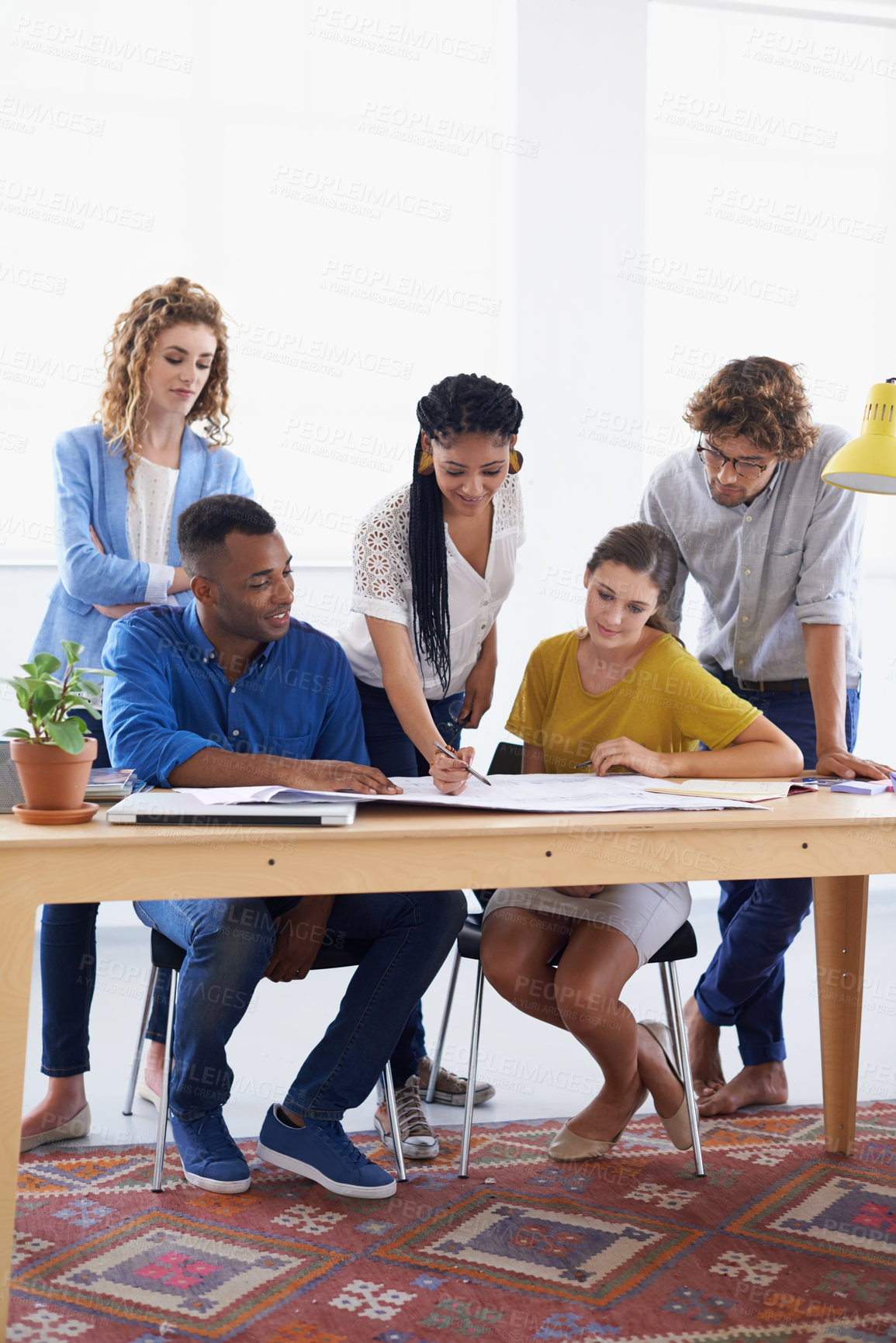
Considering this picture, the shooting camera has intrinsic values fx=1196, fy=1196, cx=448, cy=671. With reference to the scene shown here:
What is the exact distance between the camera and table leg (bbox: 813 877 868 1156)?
216 centimetres

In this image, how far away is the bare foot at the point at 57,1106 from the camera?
2.16 m

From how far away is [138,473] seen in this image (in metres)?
2.54

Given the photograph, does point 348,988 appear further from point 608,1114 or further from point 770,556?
point 770,556

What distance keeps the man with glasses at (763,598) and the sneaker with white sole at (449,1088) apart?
0.45 meters

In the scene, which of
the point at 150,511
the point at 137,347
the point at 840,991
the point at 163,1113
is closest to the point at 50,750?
the point at 163,1113

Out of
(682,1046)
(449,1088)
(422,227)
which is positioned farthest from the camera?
(422,227)

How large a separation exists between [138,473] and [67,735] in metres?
1.08

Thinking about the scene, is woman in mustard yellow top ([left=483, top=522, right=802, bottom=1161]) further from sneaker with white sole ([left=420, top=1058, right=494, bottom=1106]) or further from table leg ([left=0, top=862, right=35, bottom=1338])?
table leg ([left=0, top=862, right=35, bottom=1338])

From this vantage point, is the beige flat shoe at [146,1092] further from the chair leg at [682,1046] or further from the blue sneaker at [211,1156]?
the chair leg at [682,1046]

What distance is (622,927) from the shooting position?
2020 mm

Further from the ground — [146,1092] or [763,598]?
[763,598]

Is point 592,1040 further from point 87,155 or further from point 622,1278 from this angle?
point 87,155

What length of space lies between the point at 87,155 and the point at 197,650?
2402mm

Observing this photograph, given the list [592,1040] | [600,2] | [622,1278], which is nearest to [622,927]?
[592,1040]
